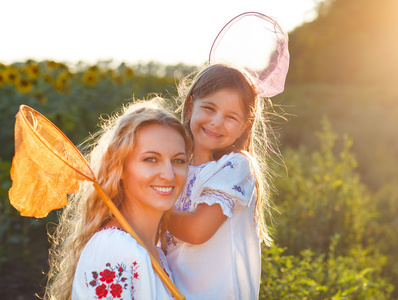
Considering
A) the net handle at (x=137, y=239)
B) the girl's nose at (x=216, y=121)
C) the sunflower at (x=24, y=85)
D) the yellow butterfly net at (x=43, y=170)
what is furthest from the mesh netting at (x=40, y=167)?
the sunflower at (x=24, y=85)

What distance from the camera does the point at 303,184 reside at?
4.99m

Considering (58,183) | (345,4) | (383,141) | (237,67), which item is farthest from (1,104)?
(345,4)

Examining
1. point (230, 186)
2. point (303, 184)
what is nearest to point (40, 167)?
point (230, 186)

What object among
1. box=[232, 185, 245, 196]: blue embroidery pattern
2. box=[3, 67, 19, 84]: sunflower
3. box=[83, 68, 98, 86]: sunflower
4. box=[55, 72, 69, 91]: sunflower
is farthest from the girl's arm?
box=[83, 68, 98, 86]: sunflower

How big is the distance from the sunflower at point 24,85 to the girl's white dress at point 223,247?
12.0 feet

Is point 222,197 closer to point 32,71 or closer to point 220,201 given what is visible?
point 220,201

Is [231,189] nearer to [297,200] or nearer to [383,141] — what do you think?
[297,200]

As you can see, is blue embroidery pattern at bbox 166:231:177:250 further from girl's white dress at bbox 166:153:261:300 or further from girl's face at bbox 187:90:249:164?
girl's face at bbox 187:90:249:164

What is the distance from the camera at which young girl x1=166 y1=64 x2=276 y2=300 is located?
224 centimetres

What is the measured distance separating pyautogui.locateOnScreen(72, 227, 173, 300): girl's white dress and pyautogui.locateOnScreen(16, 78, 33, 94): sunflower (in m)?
4.06

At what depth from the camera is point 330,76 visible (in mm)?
16594

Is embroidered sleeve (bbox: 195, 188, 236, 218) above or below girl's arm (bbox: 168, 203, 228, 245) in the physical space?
above

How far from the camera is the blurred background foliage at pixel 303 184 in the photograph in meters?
3.38

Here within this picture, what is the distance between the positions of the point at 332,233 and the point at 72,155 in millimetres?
3241
